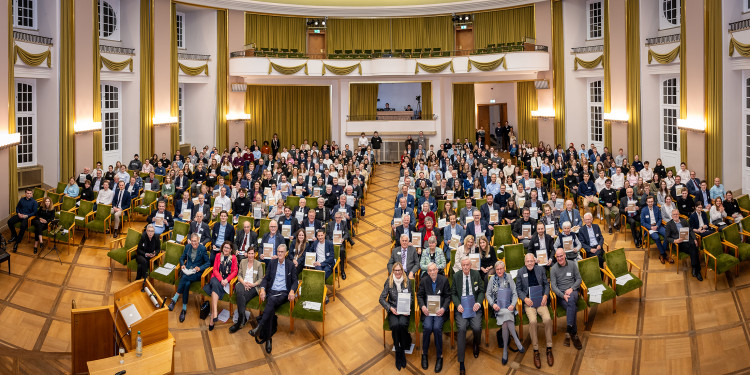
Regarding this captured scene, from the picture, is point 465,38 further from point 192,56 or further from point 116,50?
point 116,50

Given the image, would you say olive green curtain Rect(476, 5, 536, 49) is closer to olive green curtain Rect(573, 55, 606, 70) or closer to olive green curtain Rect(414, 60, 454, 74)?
olive green curtain Rect(573, 55, 606, 70)

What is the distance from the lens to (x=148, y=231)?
8.24 m

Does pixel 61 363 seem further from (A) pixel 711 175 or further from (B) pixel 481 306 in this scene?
(A) pixel 711 175

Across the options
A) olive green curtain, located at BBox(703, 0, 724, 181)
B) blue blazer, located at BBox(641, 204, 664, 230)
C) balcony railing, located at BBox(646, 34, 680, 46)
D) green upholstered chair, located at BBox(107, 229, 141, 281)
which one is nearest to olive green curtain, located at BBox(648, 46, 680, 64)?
balcony railing, located at BBox(646, 34, 680, 46)

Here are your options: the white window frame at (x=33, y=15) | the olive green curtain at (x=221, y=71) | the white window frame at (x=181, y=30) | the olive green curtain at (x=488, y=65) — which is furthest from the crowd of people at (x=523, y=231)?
the white window frame at (x=181, y=30)

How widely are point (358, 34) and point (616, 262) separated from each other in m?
17.2

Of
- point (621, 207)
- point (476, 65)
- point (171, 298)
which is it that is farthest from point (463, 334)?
point (476, 65)

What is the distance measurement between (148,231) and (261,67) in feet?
41.6

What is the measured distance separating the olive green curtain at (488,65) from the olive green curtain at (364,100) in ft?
16.0

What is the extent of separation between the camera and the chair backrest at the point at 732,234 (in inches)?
328

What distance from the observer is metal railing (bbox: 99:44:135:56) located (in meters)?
15.3

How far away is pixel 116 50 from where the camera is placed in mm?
15773

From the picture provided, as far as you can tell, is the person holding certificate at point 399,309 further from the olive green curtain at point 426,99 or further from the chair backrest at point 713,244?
the olive green curtain at point 426,99

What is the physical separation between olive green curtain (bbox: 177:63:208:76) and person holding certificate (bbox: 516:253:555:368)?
1547 cm
